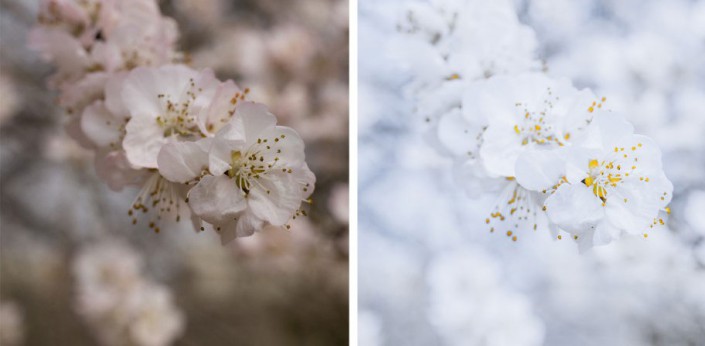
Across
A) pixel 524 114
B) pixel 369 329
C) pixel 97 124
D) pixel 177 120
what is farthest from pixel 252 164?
pixel 524 114

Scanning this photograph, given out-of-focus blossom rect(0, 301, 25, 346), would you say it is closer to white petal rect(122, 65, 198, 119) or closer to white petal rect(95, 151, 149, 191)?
white petal rect(95, 151, 149, 191)

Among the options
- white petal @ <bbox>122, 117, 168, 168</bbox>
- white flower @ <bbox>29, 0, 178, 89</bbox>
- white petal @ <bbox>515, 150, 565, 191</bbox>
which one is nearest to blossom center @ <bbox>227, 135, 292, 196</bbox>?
white petal @ <bbox>122, 117, 168, 168</bbox>

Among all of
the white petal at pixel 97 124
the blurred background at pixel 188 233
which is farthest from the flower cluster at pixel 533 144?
the white petal at pixel 97 124

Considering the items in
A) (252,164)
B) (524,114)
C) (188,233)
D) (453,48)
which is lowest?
(188,233)

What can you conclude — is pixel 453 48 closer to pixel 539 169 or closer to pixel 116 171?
pixel 539 169

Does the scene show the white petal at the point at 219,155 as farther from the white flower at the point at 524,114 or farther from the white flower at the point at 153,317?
the white flower at the point at 524,114
